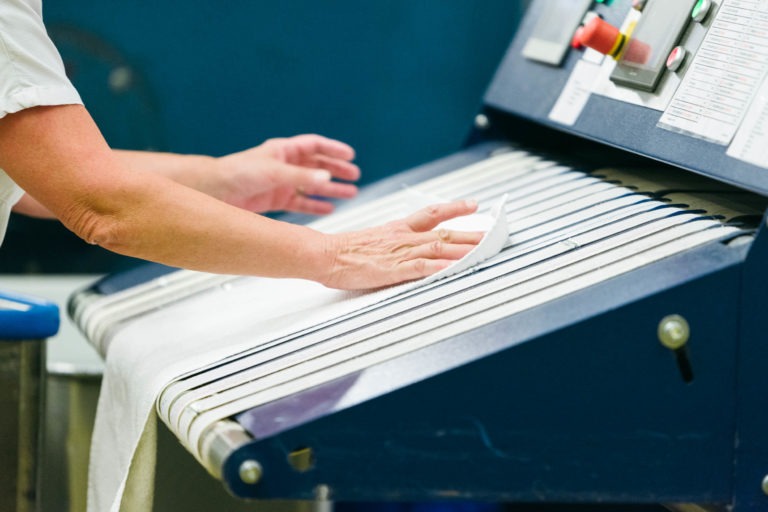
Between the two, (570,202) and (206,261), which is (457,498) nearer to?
(206,261)

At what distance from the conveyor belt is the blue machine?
1.16ft

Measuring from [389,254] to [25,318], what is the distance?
0.48m

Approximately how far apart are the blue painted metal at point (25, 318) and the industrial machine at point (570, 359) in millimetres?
162

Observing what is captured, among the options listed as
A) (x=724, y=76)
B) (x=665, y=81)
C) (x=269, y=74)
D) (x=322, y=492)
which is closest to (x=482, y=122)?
(x=665, y=81)

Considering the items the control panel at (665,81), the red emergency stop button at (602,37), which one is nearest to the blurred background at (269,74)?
the control panel at (665,81)

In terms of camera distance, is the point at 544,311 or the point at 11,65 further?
the point at 11,65

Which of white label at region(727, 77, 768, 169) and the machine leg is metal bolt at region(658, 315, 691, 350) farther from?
the machine leg

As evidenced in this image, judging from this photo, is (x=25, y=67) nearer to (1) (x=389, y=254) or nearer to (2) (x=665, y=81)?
(1) (x=389, y=254)

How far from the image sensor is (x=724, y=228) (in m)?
1.15

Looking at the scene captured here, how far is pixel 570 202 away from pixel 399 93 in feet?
4.86

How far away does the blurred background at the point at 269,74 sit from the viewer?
2.69 m

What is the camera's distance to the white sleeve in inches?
47.0

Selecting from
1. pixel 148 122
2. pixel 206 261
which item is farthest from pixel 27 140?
pixel 148 122

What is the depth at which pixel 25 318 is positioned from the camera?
4.62 feet
